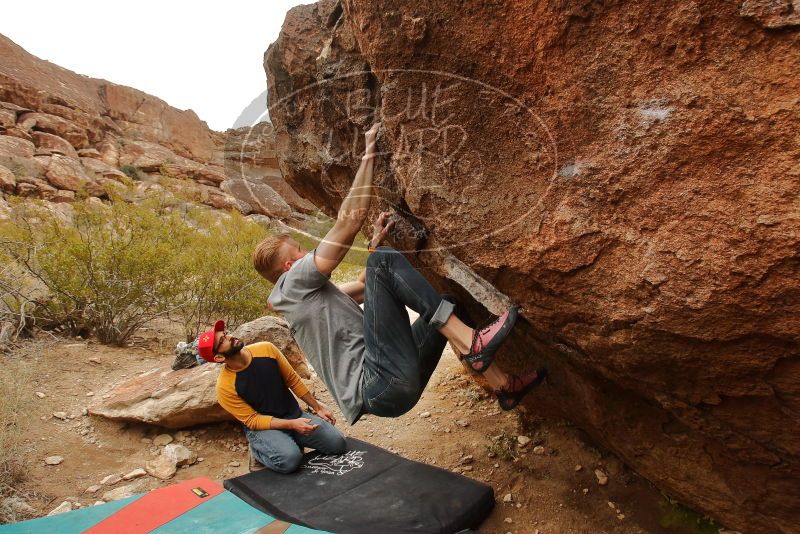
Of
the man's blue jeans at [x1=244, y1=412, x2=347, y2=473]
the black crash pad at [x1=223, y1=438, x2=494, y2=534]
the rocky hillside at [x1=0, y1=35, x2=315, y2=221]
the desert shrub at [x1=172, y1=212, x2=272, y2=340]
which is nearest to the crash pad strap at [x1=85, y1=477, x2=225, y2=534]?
the black crash pad at [x1=223, y1=438, x2=494, y2=534]

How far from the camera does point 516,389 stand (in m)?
2.47

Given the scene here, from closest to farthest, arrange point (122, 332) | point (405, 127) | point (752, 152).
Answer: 1. point (752, 152)
2. point (405, 127)
3. point (122, 332)

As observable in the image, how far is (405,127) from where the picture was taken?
7.11 feet

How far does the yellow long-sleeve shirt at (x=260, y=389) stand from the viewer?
3.33m

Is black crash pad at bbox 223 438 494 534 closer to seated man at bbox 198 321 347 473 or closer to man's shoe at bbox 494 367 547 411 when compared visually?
seated man at bbox 198 321 347 473

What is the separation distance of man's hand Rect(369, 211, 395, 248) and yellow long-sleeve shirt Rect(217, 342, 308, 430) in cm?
141

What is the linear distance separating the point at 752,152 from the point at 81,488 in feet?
13.2

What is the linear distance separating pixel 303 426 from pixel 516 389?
149cm

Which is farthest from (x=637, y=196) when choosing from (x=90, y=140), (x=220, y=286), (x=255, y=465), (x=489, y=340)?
(x=90, y=140)

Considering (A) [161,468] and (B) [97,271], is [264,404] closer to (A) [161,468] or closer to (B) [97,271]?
(A) [161,468]

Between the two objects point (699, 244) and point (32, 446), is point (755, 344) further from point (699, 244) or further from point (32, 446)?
point (32, 446)

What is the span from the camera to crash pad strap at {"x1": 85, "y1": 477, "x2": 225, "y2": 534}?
93.9 inches

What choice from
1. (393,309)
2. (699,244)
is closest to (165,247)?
(393,309)

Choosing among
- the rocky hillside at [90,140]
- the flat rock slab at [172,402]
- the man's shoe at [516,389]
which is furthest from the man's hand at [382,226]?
the rocky hillside at [90,140]
